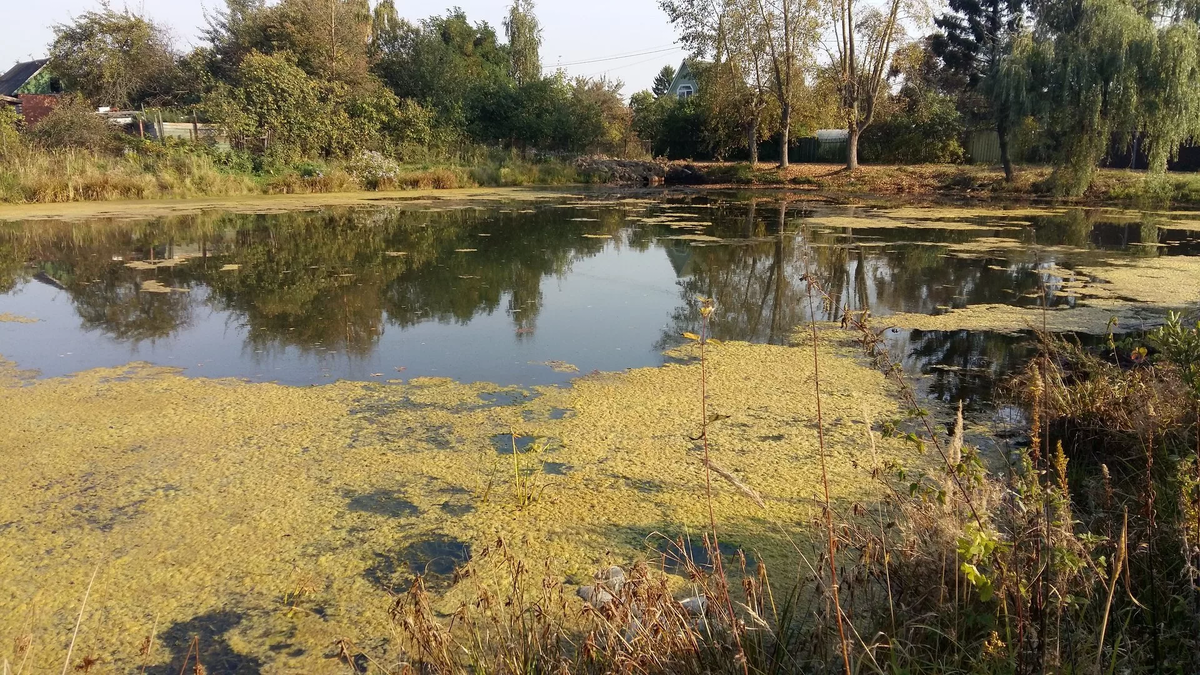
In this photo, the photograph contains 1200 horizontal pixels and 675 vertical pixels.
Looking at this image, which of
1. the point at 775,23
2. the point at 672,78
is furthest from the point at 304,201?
the point at 672,78

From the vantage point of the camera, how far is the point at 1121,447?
10.5 feet

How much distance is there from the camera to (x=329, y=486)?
300cm

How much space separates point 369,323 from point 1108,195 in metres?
16.4

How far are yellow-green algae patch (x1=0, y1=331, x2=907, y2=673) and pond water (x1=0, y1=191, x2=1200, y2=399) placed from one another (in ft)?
1.72

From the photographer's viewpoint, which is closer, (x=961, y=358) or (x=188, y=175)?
(x=961, y=358)

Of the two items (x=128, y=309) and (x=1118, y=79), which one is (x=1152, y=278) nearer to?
(x=128, y=309)

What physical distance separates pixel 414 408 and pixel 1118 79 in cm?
1585

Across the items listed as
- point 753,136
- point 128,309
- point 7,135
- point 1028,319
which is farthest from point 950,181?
point 7,135

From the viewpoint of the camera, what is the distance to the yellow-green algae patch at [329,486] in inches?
88.4

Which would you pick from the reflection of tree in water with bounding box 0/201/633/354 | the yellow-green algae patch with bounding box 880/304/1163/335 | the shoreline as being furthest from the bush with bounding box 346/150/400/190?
the yellow-green algae patch with bounding box 880/304/1163/335

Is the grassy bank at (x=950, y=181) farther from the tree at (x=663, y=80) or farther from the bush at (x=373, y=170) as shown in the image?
the tree at (x=663, y=80)

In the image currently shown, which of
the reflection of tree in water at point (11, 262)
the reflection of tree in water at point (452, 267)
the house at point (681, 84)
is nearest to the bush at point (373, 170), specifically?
the reflection of tree in water at point (452, 267)

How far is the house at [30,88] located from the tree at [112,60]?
1.13m

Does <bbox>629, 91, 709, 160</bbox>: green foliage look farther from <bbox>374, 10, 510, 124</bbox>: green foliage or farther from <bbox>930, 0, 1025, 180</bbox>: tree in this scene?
<bbox>930, 0, 1025, 180</bbox>: tree
